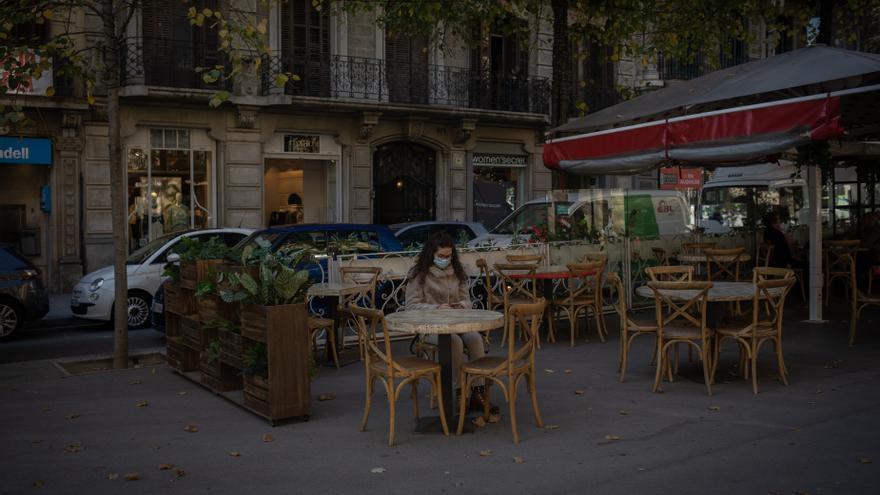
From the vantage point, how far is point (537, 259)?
11047 millimetres

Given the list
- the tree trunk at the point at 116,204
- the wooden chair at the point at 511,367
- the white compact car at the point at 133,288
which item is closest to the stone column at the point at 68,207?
the white compact car at the point at 133,288

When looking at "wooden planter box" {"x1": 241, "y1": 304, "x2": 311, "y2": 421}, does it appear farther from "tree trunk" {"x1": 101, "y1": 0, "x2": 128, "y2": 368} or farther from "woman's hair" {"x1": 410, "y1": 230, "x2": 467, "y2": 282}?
"tree trunk" {"x1": 101, "y1": 0, "x2": 128, "y2": 368}

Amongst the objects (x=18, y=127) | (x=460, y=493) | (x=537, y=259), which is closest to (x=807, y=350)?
(x=537, y=259)

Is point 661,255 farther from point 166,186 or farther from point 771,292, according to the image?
point 166,186

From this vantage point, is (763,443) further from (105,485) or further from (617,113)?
(617,113)

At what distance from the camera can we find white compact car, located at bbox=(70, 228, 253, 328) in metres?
12.9

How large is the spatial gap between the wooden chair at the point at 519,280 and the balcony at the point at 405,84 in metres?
11.1

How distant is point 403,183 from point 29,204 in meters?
9.28

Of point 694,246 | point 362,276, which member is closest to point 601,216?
point 694,246

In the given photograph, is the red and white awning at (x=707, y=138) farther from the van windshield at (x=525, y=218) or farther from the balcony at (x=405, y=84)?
the balcony at (x=405, y=84)

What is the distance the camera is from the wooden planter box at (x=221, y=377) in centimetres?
784

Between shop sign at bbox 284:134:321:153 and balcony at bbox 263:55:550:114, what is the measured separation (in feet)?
3.76

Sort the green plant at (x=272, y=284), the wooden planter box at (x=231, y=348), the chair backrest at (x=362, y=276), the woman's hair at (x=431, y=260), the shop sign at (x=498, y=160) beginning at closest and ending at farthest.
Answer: the green plant at (x=272, y=284)
the wooden planter box at (x=231, y=348)
the woman's hair at (x=431, y=260)
the chair backrest at (x=362, y=276)
the shop sign at (x=498, y=160)

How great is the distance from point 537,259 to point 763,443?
5.37 meters
